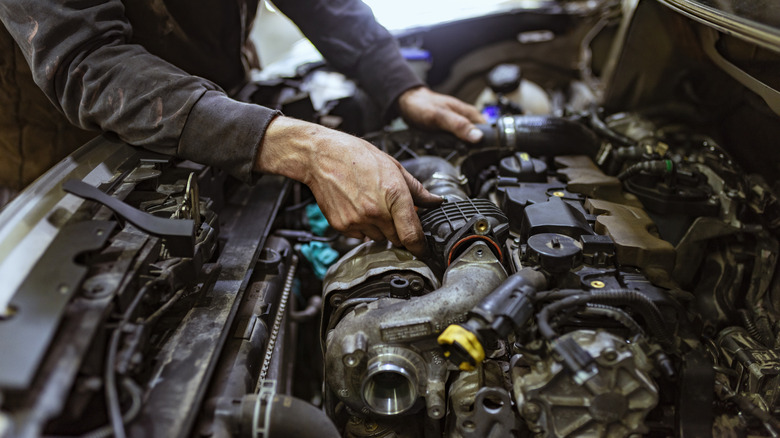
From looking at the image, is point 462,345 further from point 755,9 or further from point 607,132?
point 607,132

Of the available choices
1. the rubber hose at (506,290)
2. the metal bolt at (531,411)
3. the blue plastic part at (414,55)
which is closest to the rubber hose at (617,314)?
the rubber hose at (506,290)

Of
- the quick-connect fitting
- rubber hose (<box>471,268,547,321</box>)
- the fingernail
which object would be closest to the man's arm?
the fingernail

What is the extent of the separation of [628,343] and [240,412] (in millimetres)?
783

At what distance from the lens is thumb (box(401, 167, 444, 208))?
1.46 metres

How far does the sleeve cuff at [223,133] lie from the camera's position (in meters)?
1.41

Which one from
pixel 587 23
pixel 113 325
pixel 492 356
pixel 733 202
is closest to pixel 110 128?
pixel 113 325

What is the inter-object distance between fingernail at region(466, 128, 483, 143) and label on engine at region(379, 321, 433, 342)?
3.26ft

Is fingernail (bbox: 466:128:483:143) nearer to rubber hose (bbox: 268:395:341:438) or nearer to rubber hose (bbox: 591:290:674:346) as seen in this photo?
rubber hose (bbox: 591:290:674:346)

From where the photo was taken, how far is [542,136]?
6.24 feet

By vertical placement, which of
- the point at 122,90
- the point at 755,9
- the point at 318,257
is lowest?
the point at 318,257

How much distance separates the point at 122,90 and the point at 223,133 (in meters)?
0.28

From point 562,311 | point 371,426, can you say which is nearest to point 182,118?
point 371,426

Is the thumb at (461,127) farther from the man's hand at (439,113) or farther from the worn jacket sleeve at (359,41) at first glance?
the worn jacket sleeve at (359,41)

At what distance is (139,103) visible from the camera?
1.39m
